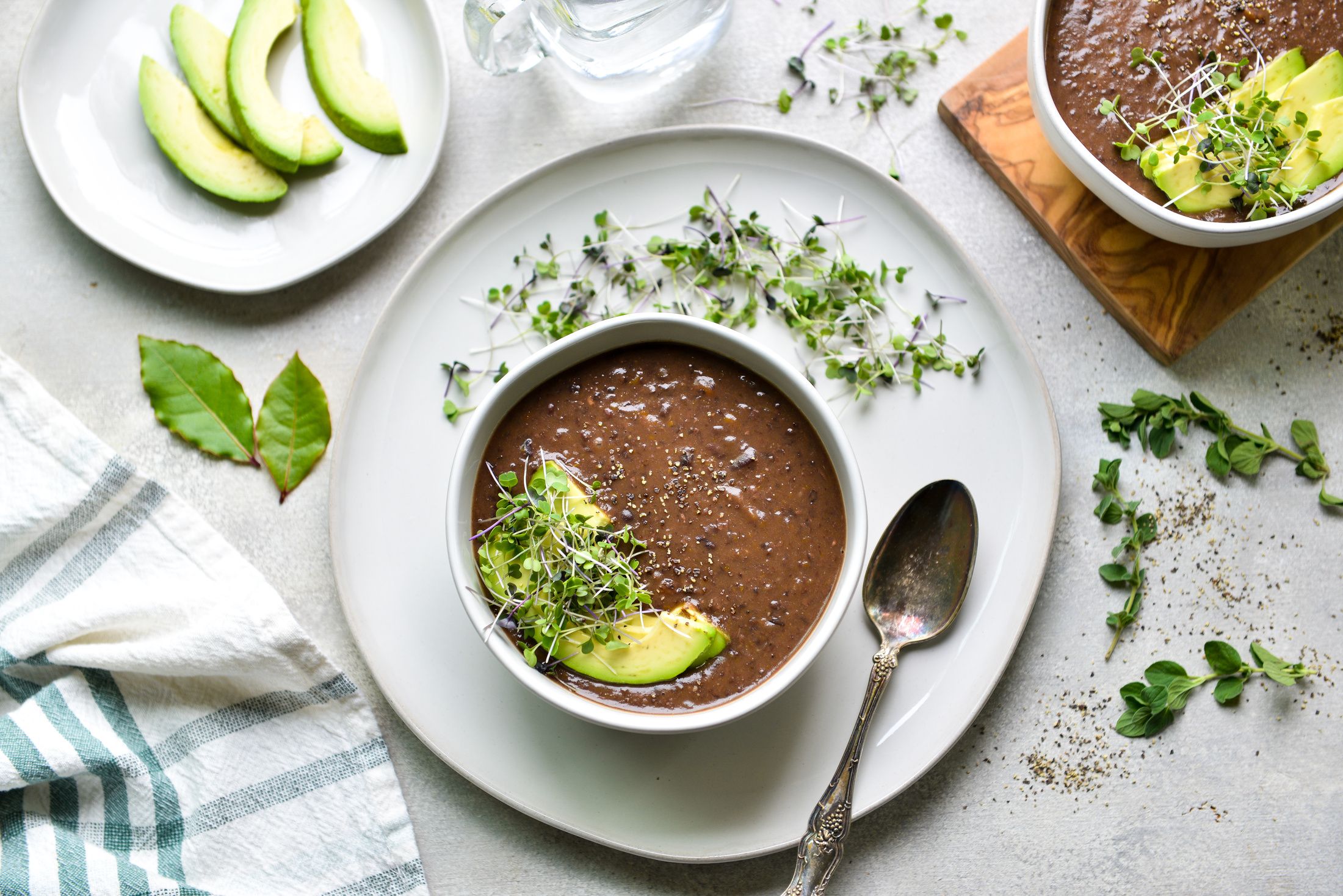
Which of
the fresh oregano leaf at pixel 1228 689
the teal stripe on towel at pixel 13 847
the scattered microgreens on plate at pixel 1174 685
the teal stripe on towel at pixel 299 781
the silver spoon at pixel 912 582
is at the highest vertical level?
the teal stripe on towel at pixel 13 847

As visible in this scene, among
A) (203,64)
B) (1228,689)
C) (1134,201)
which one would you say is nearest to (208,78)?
(203,64)

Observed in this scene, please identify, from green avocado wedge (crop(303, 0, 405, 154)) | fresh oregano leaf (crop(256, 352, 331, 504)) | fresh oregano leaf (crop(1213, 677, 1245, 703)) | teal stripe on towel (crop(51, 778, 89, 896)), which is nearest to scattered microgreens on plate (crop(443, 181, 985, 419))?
fresh oregano leaf (crop(256, 352, 331, 504))

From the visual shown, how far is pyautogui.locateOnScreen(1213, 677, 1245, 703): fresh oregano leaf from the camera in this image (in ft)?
7.05

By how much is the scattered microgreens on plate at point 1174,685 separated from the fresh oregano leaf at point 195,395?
2139 mm

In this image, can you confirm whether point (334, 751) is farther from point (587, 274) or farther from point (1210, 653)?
point (1210, 653)

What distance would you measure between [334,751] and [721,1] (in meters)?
1.94

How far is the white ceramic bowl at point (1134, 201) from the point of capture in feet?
6.19

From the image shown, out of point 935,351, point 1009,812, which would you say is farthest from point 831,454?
point 1009,812

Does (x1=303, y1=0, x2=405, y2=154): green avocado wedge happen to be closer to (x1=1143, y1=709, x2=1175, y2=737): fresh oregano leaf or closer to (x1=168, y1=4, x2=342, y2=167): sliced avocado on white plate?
(x1=168, y1=4, x2=342, y2=167): sliced avocado on white plate

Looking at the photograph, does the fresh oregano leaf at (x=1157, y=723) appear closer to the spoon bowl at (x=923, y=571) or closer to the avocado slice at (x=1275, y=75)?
the spoon bowl at (x=923, y=571)

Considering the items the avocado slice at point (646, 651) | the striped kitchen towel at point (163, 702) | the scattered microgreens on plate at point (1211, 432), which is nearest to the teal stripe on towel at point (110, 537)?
the striped kitchen towel at point (163, 702)

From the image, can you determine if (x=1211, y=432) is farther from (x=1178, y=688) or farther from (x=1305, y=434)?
(x=1178, y=688)

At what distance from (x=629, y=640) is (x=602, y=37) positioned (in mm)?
1320

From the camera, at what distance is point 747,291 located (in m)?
2.11
